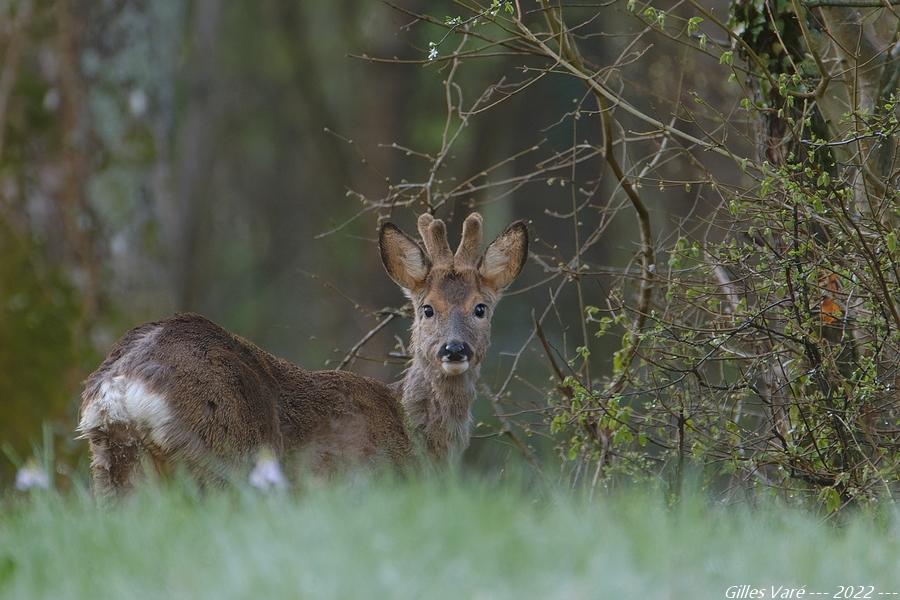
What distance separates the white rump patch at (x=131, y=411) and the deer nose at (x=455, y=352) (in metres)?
1.94

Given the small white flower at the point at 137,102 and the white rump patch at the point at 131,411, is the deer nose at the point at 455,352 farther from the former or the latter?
the small white flower at the point at 137,102

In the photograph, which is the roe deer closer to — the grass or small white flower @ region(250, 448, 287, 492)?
small white flower @ region(250, 448, 287, 492)

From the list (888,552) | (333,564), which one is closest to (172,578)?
(333,564)

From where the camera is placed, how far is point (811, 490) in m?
6.89

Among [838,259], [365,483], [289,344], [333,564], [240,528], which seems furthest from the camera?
[289,344]

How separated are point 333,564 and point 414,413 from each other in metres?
4.14

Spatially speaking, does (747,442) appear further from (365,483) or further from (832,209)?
(365,483)

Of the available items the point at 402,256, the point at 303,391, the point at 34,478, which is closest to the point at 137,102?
the point at 402,256

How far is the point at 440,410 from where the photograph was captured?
8234 millimetres

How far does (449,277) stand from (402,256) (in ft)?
1.06

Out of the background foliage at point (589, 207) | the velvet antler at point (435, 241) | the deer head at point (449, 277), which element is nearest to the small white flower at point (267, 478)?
the background foliage at point (589, 207)

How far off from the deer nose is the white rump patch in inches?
76.5

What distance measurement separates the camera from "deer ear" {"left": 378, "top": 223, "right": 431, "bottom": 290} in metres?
8.62

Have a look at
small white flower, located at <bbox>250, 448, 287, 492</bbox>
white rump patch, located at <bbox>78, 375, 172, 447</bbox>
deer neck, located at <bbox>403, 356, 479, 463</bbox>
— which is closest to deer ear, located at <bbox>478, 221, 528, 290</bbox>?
deer neck, located at <bbox>403, 356, 479, 463</bbox>
